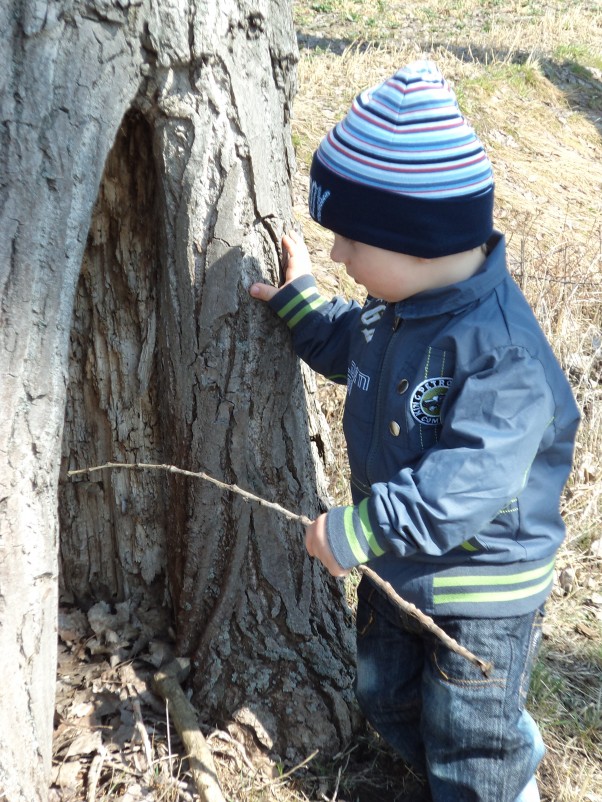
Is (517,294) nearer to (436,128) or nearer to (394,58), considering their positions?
(436,128)

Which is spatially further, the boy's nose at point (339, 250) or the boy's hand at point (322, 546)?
the boy's nose at point (339, 250)

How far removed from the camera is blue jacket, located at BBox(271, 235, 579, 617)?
1.85 m

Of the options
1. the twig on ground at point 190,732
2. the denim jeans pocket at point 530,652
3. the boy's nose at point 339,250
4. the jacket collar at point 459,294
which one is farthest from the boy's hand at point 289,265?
the twig on ground at point 190,732

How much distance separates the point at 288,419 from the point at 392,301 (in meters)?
0.59

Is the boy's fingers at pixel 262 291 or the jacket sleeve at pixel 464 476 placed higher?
Result: the boy's fingers at pixel 262 291

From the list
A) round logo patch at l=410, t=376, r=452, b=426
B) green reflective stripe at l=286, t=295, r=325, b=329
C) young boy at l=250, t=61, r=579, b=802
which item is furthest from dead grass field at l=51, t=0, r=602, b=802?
green reflective stripe at l=286, t=295, r=325, b=329

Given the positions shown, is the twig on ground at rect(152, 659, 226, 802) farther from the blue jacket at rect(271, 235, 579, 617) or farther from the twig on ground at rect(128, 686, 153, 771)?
the blue jacket at rect(271, 235, 579, 617)

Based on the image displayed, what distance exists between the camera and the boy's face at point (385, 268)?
2.01 meters

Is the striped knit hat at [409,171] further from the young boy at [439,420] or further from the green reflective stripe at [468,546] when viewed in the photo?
the green reflective stripe at [468,546]

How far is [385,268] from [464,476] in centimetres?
55

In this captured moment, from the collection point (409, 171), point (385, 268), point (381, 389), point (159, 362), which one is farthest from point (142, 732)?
point (409, 171)

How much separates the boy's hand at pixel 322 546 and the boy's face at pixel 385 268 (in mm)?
589

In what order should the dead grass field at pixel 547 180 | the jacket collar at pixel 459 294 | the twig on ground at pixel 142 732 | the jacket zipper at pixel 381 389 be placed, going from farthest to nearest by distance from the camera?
the dead grass field at pixel 547 180
the twig on ground at pixel 142 732
the jacket zipper at pixel 381 389
the jacket collar at pixel 459 294

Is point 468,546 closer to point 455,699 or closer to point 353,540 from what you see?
point 353,540
